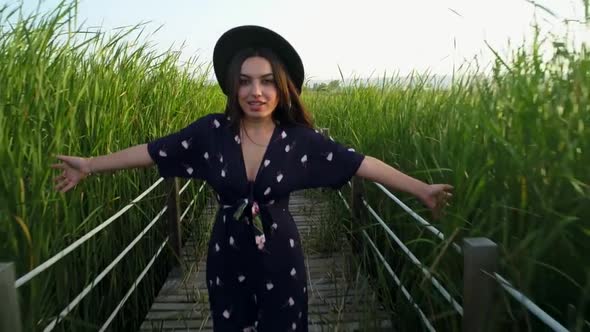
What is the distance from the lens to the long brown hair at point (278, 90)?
163 centimetres

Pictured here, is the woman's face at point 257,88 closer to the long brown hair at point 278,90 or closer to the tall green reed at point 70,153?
the long brown hair at point 278,90

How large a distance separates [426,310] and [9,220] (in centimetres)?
145

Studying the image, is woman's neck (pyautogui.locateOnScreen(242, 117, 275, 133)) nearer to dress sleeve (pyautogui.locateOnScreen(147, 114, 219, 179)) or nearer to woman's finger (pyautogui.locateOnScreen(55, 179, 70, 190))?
dress sleeve (pyautogui.locateOnScreen(147, 114, 219, 179))

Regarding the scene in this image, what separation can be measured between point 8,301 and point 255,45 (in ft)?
3.40

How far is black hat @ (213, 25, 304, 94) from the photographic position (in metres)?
1.65

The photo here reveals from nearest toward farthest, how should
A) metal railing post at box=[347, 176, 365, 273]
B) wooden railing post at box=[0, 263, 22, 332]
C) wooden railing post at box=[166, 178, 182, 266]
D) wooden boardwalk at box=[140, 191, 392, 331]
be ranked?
wooden railing post at box=[0, 263, 22, 332] < wooden boardwalk at box=[140, 191, 392, 331] < wooden railing post at box=[166, 178, 182, 266] < metal railing post at box=[347, 176, 365, 273]

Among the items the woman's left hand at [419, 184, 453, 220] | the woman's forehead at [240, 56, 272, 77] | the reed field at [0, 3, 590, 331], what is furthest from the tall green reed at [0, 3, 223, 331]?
the woman's left hand at [419, 184, 453, 220]

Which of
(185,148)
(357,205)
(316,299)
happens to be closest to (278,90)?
(185,148)

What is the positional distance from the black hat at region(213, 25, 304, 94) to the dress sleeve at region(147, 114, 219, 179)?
0.22 m

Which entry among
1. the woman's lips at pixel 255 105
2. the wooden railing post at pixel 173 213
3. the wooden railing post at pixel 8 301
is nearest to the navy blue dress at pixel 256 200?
the woman's lips at pixel 255 105

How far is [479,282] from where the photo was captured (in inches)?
47.3

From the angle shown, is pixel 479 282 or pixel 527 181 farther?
pixel 527 181

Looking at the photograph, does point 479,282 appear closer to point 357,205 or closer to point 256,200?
point 256,200

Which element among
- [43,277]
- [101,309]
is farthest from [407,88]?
[43,277]
